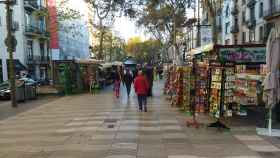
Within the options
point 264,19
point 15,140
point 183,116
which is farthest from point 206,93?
point 264,19

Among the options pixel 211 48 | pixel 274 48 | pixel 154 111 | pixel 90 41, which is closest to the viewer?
pixel 274 48

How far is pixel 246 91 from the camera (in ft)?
36.1

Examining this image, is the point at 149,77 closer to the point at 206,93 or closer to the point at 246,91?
the point at 206,93

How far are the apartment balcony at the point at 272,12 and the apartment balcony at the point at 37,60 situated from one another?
2662 cm

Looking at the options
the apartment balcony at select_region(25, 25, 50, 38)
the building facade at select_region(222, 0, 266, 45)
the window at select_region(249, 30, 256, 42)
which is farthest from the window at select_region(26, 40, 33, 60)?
the window at select_region(249, 30, 256, 42)

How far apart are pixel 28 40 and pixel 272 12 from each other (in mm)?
27484

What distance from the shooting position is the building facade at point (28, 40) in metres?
42.5

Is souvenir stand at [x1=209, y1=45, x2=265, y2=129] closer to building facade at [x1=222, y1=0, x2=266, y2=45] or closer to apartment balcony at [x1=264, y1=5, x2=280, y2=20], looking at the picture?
apartment balcony at [x1=264, y1=5, x2=280, y2=20]

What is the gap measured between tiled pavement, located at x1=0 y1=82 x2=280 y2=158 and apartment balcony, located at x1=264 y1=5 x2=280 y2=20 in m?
28.5

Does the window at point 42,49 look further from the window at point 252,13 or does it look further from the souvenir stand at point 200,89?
the souvenir stand at point 200,89

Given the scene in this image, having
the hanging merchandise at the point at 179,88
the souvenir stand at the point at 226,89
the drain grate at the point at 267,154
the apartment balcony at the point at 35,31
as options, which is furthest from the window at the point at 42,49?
the drain grate at the point at 267,154

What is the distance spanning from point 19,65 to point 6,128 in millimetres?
33750

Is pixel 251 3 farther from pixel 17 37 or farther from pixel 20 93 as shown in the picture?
pixel 20 93

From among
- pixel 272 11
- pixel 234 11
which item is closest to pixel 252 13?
pixel 234 11
